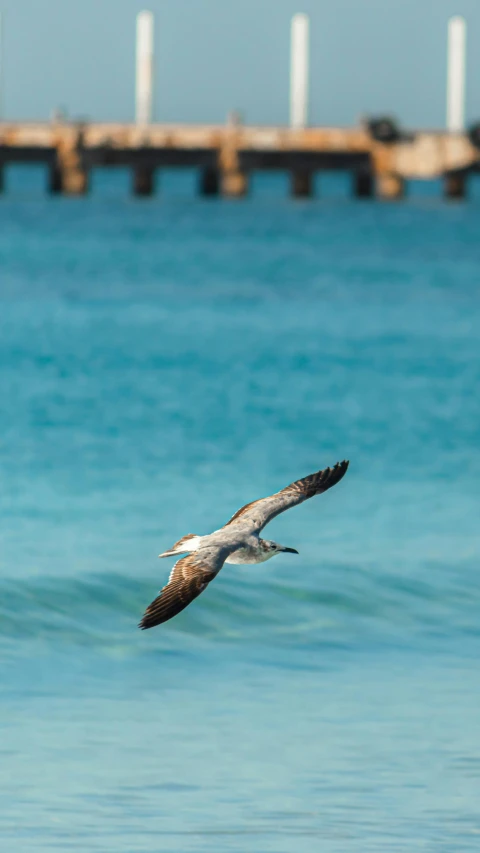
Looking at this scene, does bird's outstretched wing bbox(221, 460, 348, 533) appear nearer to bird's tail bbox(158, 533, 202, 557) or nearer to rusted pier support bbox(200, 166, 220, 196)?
bird's tail bbox(158, 533, 202, 557)

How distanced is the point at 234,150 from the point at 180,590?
91.9 metres

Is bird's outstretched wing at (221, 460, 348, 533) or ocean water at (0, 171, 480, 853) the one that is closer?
ocean water at (0, 171, 480, 853)

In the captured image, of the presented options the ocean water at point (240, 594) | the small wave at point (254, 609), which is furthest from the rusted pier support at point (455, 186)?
the small wave at point (254, 609)

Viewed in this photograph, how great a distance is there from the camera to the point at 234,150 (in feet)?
330

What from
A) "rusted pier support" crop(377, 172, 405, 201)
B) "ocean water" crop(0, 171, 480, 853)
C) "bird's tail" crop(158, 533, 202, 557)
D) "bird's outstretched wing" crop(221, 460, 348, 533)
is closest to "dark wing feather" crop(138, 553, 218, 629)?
"bird's tail" crop(158, 533, 202, 557)

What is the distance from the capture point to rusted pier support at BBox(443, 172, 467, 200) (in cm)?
10831

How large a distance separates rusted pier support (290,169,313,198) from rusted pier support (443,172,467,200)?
26.4ft

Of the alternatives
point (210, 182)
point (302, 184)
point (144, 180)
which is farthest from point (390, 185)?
point (144, 180)

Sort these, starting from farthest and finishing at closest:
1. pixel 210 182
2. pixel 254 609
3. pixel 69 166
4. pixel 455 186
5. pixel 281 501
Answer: pixel 455 186
pixel 210 182
pixel 69 166
pixel 254 609
pixel 281 501

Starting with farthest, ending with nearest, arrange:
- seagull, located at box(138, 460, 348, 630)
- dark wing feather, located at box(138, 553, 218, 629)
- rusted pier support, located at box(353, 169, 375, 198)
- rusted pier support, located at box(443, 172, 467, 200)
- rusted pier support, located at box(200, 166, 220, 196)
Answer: rusted pier support, located at box(443, 172, 467, 200)
rusted pier support, located at box(200, 166, 220, 196)
rusted pier support, located at box(353, 169, 375, 198)
seagull, located at box(138, 460, 348, 630)
dark wing feather, located at box(138, 553, 218, 629)

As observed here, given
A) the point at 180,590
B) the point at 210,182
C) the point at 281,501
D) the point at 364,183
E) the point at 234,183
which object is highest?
the point at 210,182

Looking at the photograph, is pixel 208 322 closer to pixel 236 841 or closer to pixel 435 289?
pixel 435 289

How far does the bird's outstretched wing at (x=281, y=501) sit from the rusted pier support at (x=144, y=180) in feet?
303

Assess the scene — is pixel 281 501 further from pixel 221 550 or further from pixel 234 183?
pixel 234 183
